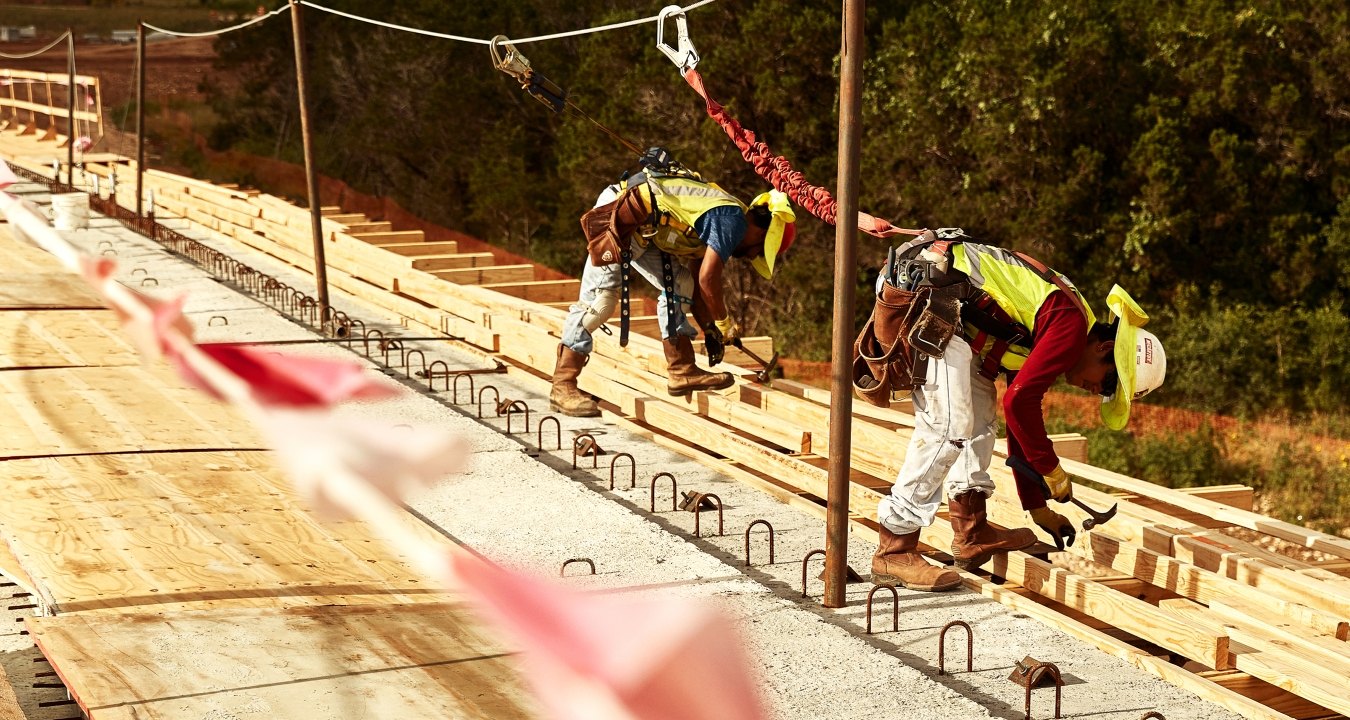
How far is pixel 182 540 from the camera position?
→ 648 centimetres

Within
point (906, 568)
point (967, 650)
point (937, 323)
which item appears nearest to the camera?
point (967, 650)

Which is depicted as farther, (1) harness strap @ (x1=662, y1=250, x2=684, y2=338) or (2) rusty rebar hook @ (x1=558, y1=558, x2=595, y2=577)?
(1) harness strap @ (x1=662, y1=250, x2=684, y2=338)

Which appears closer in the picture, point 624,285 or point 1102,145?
point 624,285

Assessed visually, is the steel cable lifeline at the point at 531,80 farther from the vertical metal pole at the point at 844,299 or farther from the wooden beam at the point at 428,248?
the wooden beam at the point at 428,248

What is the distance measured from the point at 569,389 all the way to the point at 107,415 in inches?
109

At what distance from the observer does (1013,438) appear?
611cm

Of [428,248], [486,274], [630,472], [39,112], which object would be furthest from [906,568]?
[39,112]

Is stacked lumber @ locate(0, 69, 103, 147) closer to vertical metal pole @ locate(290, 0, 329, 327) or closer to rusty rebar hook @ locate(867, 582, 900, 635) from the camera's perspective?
vertical metal pole @ locate(290, 0, 329, 327)

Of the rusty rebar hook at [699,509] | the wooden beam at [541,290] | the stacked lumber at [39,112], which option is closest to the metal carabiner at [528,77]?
the rusty rebar hook at [699,509]

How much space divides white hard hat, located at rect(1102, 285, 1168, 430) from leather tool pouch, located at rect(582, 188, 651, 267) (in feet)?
10.8

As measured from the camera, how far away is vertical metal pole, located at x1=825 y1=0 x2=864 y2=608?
5.66 metres

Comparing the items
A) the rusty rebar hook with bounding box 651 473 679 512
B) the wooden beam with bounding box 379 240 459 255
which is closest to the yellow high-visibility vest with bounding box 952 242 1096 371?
the rusty rebar hook with bounding box 651 473 679 512

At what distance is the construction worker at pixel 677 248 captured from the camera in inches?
336

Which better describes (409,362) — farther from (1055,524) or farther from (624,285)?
(1055,524)
